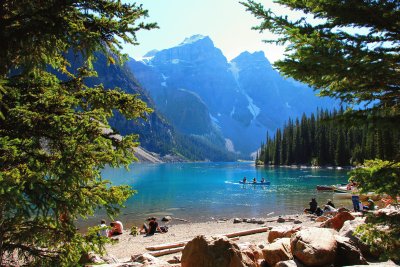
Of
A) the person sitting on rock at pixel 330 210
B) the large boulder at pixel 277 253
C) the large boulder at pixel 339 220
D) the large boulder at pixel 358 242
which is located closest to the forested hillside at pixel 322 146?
the person sitting on rock at pixel 330 210

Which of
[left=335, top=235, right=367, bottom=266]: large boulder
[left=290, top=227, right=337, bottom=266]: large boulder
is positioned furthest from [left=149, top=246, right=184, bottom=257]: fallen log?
[left=335, top=235, right=367, bottom=266]: large boulder

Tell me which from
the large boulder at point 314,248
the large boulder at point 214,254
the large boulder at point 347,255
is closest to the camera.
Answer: the large boulder at point 214,254

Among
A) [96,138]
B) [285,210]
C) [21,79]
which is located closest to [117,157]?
[96,138]

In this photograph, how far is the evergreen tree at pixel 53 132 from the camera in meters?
5.48

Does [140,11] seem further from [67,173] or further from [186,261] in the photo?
[186,261]

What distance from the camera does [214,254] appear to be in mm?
9664

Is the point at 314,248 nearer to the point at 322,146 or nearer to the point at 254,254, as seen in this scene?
the point at 254,254

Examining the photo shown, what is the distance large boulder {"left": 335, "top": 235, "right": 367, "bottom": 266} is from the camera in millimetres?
9789

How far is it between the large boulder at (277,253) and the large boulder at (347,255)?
149cm

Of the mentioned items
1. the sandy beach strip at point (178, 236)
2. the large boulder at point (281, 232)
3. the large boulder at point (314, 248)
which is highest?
the large boulder at point (314, 248)

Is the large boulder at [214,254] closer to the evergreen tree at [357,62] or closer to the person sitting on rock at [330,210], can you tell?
the evergreen tree at [357,62]

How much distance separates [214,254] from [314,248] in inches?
121

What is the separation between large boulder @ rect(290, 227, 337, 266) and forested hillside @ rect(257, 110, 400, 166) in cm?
7563

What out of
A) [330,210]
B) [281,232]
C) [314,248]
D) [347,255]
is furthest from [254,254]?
[330,210]
